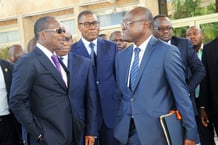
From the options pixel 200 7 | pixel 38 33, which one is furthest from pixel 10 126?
pixel 200 7

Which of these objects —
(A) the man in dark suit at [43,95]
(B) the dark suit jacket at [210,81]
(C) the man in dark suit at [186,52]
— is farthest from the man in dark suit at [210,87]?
(A) the man in dark suit at [43,95]

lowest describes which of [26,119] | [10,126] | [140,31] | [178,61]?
[10,126]

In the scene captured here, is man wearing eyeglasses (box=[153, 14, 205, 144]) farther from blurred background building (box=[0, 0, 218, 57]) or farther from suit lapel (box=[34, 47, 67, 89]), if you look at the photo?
blurred background building (box=[0, 0, 218, 57])

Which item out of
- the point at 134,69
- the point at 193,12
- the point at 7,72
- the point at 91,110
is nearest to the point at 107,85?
the point at 91,110

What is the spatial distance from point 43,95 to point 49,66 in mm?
264

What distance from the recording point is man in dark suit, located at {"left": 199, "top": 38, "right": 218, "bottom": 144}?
15.7ft

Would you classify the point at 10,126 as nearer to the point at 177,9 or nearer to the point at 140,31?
the point at 140,31

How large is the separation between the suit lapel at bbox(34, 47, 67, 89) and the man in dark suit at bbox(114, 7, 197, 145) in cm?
65

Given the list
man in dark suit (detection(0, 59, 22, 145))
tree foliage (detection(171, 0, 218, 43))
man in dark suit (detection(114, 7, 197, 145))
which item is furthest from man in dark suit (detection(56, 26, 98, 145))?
tree foliage (detection(171, 0, 218, 43))

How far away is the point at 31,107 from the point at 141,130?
1.01m

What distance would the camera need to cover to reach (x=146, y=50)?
3656 mm

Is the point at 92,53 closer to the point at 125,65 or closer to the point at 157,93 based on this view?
the point at 125,65

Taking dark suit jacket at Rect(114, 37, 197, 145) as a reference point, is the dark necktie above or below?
above

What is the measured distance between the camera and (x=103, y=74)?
4.64m
